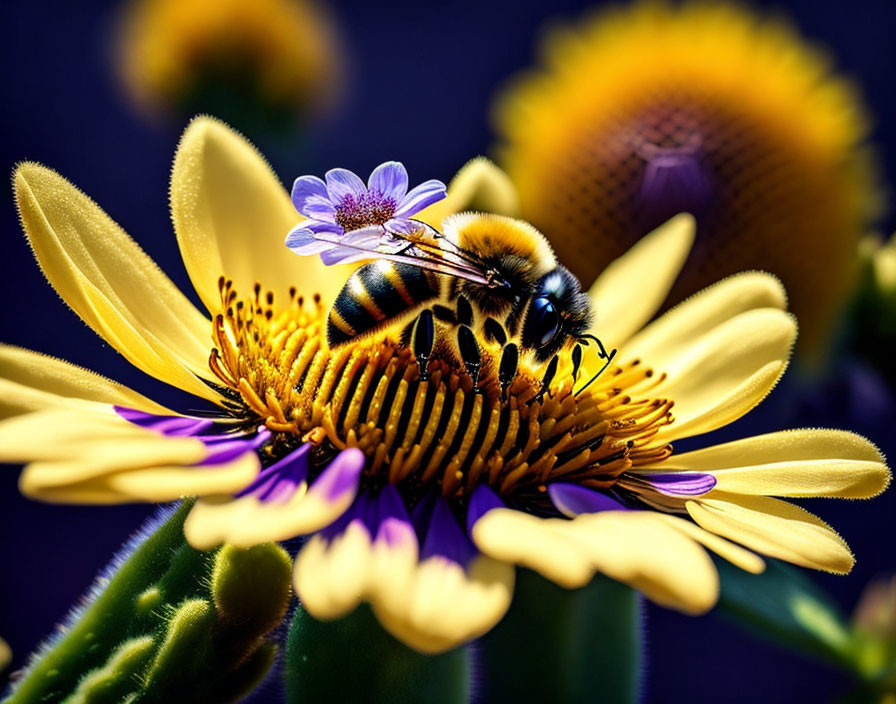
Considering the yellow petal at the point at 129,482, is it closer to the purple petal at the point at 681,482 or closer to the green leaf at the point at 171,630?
the green leaf at the point at 171,630

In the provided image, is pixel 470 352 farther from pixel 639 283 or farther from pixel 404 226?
pixel 639 283

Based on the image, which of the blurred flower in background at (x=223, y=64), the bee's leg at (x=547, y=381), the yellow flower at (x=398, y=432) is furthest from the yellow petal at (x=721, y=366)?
the blurred flower in background at (x=223, y=64)

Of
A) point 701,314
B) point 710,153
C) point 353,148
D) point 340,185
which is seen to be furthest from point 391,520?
point 353,148

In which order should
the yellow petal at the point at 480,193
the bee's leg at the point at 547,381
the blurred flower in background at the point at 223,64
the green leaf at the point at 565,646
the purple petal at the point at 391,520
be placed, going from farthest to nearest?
1. the blurred flower in background at the point at 223,64
2. the yellow petal at the point at 480,193
3. the green leaf at the point at 565,646
4. the bee's leg at the point at 547,381
5. the purple petal at the point at 391,520

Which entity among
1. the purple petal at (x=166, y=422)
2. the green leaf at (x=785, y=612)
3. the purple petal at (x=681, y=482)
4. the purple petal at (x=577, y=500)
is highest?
the purple petal at (x=681, y=482)

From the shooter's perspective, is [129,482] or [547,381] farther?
[547,381]

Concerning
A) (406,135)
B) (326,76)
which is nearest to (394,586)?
(326,76)

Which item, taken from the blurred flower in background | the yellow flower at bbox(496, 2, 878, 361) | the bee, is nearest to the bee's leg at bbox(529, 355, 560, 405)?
the bee

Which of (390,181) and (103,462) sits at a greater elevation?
(390,181)
